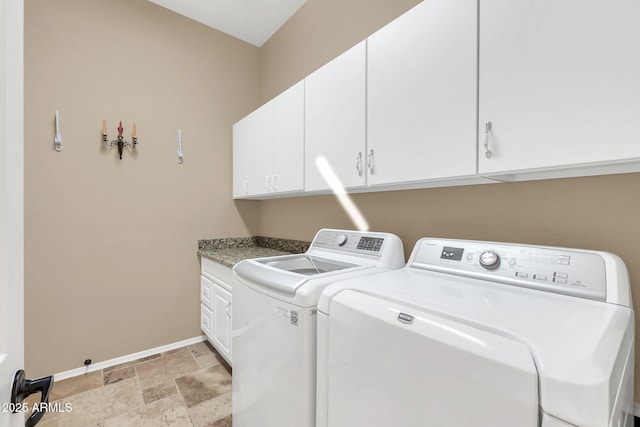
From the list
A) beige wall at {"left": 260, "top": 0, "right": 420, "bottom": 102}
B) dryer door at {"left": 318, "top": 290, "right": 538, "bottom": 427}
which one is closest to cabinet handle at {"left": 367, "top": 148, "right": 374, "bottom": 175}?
dryer door at {"left": 318, "top": 290, "right": 538, "bottom": 427}

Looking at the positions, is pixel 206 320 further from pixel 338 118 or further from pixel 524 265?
pixel 524 265

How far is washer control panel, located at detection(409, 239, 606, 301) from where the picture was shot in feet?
2.80

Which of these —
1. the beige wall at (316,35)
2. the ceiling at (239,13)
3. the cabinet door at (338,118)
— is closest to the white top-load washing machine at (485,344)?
the cabinet door at (338,118)

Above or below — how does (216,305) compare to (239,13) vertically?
below

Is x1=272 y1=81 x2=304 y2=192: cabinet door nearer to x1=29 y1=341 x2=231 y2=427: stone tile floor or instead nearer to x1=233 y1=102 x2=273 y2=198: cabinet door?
x1=233 y1=102 x2=273 y2=198: cabinet door

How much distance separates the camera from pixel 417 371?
711 millimetres

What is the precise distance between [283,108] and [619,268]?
1919 mm

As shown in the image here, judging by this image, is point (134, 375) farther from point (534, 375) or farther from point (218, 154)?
point (534, 375)

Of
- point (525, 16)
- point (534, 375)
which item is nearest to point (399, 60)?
point (525, 16)

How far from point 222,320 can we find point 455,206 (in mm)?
1836

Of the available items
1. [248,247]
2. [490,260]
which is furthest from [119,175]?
[490,260]

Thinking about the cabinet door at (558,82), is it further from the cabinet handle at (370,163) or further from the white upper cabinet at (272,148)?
the white upper cabinet at (272,148)

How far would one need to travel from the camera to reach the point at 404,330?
746mm

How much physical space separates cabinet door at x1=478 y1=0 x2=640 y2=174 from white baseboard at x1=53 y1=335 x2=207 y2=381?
2.73 m
